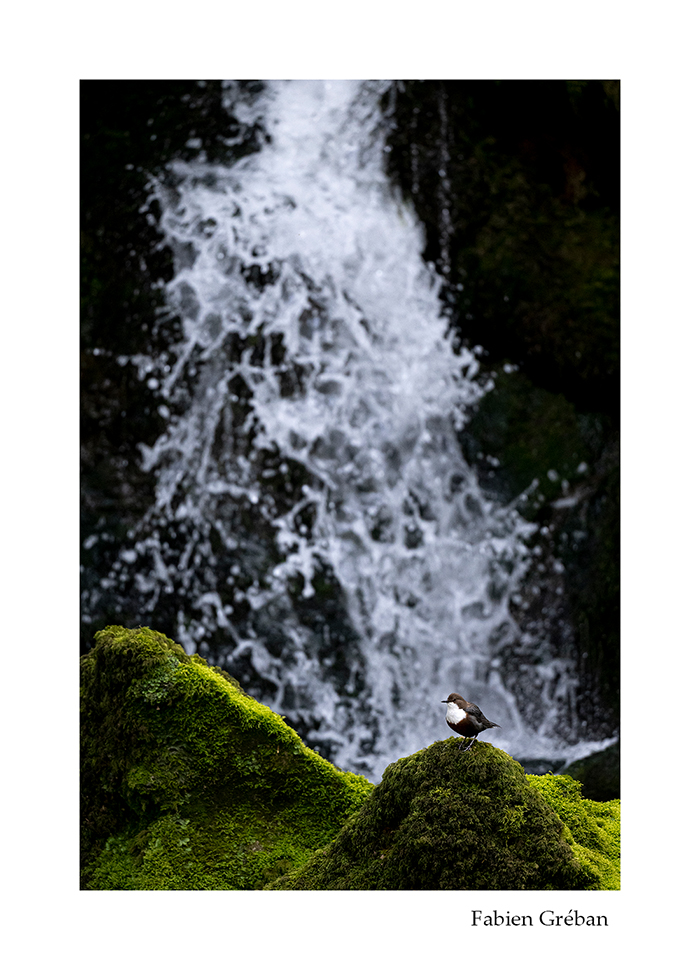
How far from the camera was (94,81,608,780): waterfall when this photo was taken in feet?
16.3

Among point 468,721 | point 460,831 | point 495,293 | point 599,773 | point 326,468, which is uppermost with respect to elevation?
point 495,293

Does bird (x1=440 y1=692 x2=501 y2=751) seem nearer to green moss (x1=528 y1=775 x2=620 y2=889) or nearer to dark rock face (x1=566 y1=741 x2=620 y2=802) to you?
green moss (x1=528 y1=775 x2=620 y2=889)

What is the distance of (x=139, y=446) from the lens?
534cm

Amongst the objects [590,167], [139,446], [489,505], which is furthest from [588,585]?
[139,446]

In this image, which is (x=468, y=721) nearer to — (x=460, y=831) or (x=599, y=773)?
(x=460, y=831)

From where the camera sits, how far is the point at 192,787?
8.27 ft

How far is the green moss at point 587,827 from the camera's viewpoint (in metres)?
2.39

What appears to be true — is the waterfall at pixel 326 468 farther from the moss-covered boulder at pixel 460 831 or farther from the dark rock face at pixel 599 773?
the moss-covered boulder at pixel 460 831

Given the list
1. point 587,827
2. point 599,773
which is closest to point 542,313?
point 599,773

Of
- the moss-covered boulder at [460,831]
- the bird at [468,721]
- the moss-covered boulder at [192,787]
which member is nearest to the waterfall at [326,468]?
the moss-covered boulder at [192,787]

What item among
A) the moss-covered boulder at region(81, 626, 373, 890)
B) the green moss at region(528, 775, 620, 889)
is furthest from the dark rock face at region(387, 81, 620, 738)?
the moss-covered boulder at region(81, 626, 373, 890)

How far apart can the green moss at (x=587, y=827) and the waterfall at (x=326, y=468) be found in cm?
209

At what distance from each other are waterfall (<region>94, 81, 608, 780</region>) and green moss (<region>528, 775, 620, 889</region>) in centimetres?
209

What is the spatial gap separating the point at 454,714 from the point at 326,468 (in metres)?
3.15
